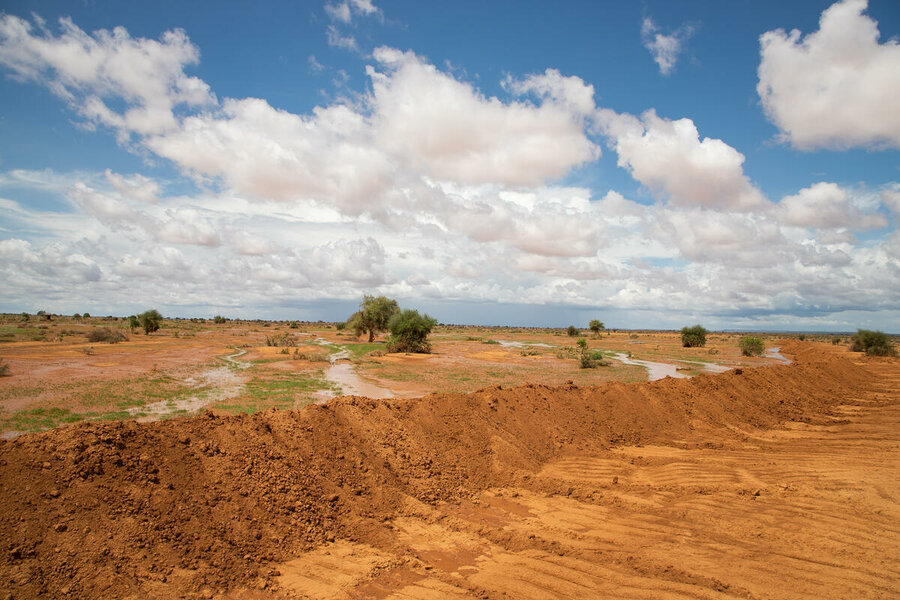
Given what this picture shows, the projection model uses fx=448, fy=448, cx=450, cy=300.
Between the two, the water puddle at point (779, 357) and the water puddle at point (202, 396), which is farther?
the water puddle at point (779, 357)

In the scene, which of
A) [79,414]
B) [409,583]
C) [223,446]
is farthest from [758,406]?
[79,414]

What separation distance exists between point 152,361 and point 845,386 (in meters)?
42.3

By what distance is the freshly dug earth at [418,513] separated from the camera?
488 cm

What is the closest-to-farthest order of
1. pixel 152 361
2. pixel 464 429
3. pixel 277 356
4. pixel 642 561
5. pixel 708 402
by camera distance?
pixel 642 561 → pixel 464 429 → pixel 708 402 → pixel 152 361 → pixel 277 356

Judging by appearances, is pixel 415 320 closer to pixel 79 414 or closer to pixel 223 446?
pixel 79 414

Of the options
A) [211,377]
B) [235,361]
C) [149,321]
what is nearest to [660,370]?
[211,377]

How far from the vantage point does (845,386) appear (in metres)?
22.6

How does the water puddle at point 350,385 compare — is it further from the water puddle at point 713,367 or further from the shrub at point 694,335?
the shrub at point 694,335

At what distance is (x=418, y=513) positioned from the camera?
7.02 m

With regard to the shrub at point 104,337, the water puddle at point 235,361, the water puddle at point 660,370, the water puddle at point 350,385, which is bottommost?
the water puddle at point 350,385

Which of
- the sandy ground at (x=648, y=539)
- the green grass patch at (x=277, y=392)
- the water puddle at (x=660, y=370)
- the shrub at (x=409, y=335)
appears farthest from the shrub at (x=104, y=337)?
the sandy ground at (x=648, y=539)

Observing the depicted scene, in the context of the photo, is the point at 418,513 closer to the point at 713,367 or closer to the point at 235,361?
the point at 235,361

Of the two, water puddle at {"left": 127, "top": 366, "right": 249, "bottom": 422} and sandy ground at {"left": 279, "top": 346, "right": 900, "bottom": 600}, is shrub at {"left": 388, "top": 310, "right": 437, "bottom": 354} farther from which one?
sandy ground at {"left": 279, "top": 346, "right": 900, "bottom": 600}

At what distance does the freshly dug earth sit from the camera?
488cm
